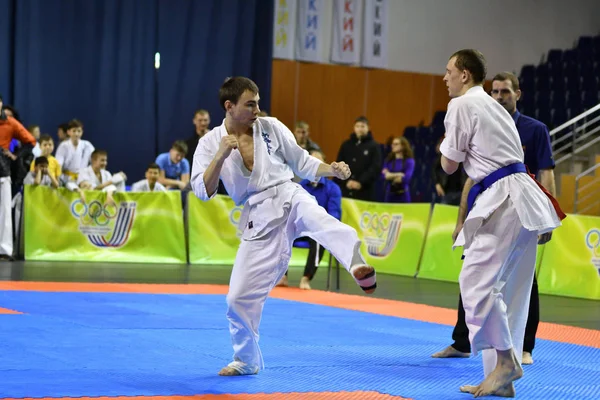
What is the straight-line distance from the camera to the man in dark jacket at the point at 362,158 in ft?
41.1

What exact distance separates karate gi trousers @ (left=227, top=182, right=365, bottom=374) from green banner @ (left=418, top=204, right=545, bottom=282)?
685cm

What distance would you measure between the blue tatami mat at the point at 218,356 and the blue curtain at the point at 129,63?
303 inches

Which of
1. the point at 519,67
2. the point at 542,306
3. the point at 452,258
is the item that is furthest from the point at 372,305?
the point at 519,67

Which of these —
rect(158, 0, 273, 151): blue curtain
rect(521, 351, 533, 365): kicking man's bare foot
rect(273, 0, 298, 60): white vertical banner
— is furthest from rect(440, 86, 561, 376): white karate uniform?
rect(273, 0, 298, 60): white vertical banner

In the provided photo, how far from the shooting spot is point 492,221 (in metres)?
4.27

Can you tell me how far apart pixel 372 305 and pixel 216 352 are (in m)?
3.40

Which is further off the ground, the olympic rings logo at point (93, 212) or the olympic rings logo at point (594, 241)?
the olympic rings logo at point (594, 241)

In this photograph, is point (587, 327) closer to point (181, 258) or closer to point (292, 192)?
point (292, 192)

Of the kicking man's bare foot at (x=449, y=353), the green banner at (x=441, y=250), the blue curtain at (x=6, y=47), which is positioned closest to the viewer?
the kicking man's bare foot at (x=449, y=353)

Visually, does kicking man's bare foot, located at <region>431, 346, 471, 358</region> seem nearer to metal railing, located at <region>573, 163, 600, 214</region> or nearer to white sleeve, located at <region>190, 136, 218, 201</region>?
white sleeve, located at <region>190, 136, 218, 201</region>

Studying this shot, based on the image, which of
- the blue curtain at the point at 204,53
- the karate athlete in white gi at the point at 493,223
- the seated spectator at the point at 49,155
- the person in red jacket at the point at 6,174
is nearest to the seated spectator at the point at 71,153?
the seated spectator at the point at 49,155

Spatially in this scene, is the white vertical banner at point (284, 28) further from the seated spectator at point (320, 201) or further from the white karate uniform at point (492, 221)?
the white karate uniform at point (492, 221)

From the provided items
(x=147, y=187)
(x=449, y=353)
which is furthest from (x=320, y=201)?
(x=449, y=353)

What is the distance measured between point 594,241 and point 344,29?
9.38 meters
